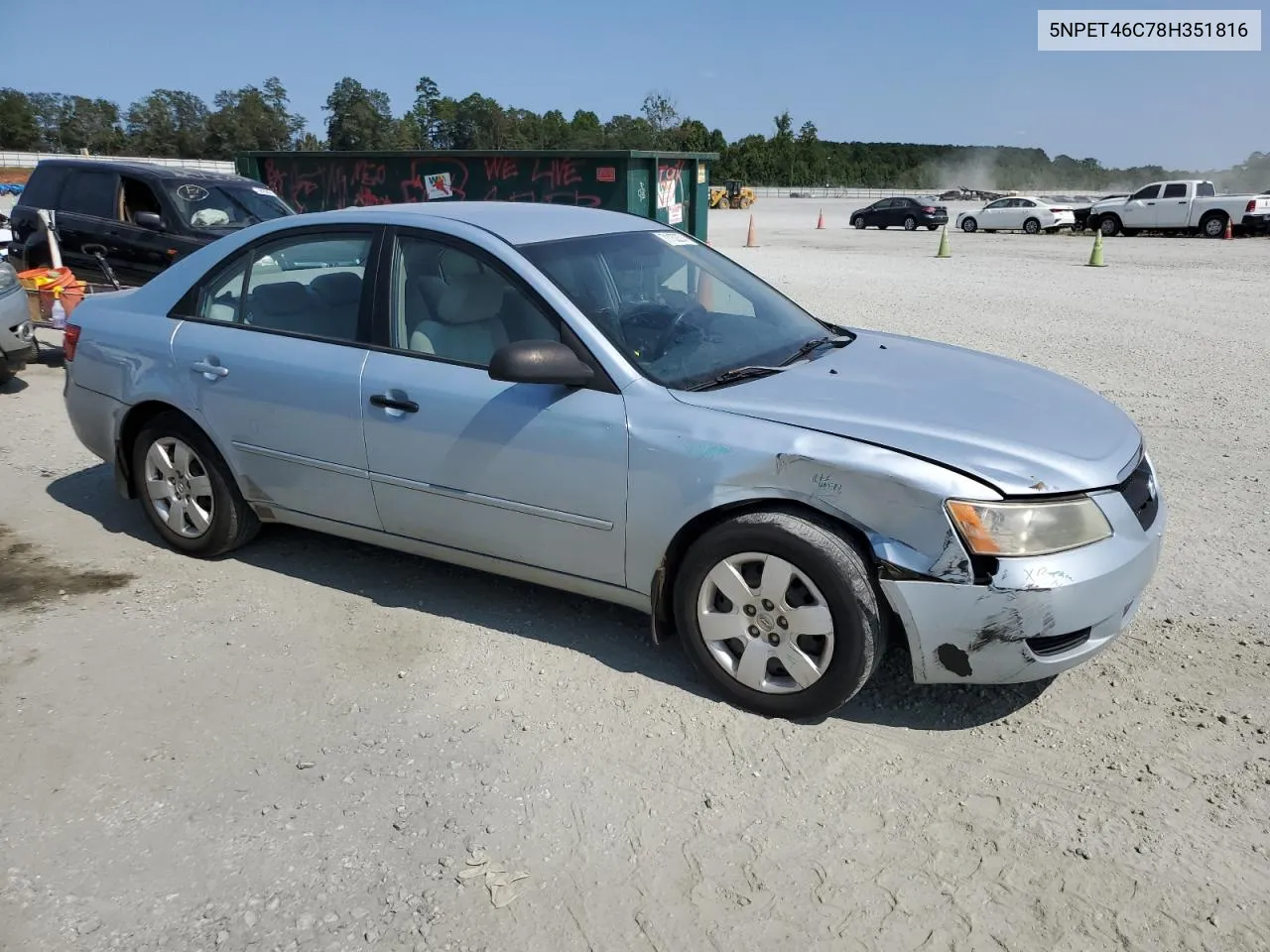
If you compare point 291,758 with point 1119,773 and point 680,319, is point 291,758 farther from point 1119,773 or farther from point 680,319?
point 1119,773

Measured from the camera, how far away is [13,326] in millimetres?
8055

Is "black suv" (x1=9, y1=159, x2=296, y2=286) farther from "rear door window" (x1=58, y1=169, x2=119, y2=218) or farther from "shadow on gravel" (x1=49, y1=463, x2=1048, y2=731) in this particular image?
"shadow on gravel" (x1=49, y1=463, x2=1048, y2=731)

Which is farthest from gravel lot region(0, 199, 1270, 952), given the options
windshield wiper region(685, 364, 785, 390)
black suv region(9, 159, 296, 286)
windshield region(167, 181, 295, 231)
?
windshield region(167, 181, 295, 231)

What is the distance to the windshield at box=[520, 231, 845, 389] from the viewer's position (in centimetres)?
375

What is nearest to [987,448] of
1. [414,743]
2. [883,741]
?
[883,741]

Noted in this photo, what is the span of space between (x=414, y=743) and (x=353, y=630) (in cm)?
96

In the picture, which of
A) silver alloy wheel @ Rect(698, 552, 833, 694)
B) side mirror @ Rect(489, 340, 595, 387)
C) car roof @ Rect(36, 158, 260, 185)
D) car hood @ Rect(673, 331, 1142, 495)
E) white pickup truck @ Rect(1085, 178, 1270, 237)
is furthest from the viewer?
white pickup truck @ Rect(1085, 178, 1270, 237)

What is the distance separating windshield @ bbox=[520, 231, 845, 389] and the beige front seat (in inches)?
9.0

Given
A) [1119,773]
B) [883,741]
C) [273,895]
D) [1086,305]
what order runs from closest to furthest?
[273,895] < [1119,773] < [883,741] < [1086,305]

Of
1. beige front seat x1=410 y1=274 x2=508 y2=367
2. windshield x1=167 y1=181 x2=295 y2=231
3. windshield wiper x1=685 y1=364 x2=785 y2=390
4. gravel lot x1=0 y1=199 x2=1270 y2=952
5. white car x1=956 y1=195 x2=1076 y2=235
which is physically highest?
white car x1=956 y1=195 x2=1076 y2=235

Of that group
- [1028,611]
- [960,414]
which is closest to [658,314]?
→ [960,414]

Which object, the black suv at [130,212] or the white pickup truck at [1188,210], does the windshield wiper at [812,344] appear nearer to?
the black suv at [130,212]

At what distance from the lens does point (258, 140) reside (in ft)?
366

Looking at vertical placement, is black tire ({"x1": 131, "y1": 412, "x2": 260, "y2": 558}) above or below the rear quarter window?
below
